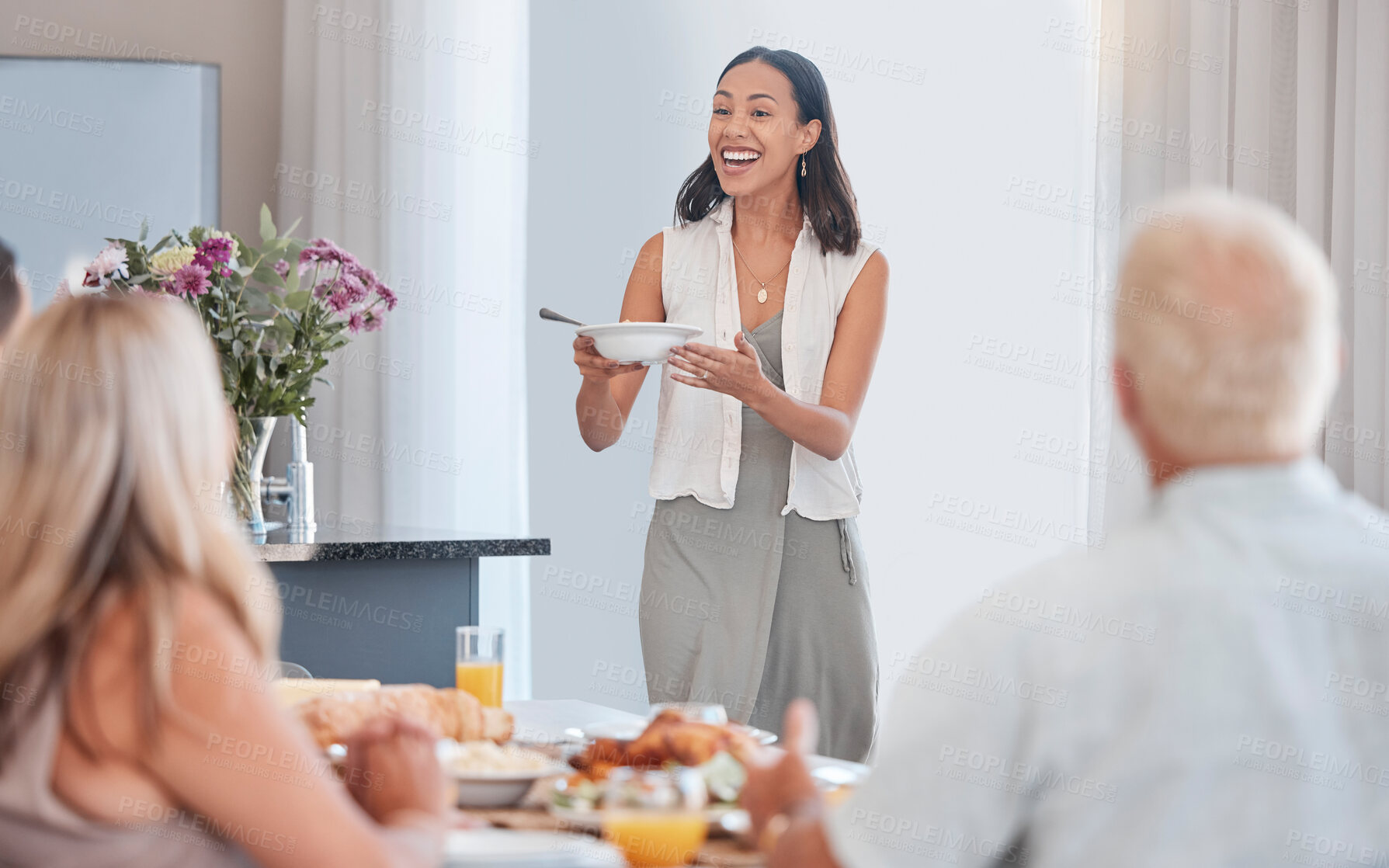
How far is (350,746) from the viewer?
109cm

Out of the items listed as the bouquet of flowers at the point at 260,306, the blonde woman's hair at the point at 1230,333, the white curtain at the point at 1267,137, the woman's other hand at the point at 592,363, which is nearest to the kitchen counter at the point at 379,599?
the bouquet of flowers at the point at 260,306

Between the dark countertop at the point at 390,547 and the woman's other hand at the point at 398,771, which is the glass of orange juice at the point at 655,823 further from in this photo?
the dark countertop at the point at 390,547

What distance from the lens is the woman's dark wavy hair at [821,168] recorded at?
2301mm

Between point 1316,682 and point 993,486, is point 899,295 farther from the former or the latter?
point 1316,682

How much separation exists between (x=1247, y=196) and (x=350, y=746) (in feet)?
5.66

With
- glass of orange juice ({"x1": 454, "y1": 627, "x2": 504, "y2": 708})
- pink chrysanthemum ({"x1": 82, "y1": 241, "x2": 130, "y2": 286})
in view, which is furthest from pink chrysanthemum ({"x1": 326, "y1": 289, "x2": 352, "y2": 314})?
glass of orange juice ({"x1": 454, "y1": 627, "x2": 504, "y2": 708})

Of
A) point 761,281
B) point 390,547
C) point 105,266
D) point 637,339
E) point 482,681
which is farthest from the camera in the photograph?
point 105,266

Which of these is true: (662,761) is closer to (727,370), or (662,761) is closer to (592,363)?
(727,370)

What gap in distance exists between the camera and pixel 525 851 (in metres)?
0.98

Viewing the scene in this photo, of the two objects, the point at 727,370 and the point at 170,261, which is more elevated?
→ the point at 170,261

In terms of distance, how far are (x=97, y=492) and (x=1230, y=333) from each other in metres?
0.80

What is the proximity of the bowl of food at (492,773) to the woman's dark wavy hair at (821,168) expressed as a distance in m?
1.32

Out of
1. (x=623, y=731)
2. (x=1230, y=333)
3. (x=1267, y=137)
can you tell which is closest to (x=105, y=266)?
(x=623, y=731)

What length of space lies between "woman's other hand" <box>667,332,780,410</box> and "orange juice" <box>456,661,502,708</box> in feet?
2.17
